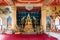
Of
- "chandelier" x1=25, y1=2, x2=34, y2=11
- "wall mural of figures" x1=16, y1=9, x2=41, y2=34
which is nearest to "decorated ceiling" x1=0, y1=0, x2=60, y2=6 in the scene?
"chandelier" x1=25, y1=2, x2=34, y2=11

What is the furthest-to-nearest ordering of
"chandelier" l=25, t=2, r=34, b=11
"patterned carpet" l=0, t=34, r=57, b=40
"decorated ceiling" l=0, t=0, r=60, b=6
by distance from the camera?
1. "chandelier" l=25, t=2, r=34, b=11
2. "decorated ceiling" l=0, t=0, r=60, b=6
3. "patterned carpet" l=0, t=34, r=57, b=40

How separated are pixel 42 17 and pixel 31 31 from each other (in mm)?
750

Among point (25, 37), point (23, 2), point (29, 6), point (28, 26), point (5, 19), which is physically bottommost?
point (25, 37)

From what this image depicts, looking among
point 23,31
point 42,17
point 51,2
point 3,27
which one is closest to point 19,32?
point 23,31

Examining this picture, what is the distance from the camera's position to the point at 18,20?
278 inches

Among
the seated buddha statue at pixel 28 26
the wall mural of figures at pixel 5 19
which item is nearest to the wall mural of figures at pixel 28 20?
the seated buddha statue at pixel 28 26

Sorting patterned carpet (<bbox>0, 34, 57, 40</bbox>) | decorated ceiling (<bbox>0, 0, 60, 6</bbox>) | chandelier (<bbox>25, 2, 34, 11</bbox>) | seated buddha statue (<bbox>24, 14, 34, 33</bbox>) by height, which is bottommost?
patterned carpet (<bbox>0, 34, 57, 40</bbox>)

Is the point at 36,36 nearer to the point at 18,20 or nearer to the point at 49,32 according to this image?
the point at 49,32

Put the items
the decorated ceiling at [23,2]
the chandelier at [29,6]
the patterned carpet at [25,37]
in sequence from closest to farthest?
1. the patterned carpet at [25,37]
2. the decorated ceiling at [23,2]
3. the chandelier at [29,6]

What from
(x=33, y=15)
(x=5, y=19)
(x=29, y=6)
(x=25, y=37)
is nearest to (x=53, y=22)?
(x=33, y=15)

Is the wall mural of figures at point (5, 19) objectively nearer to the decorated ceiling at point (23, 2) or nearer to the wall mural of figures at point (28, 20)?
the decorated ceiling at point (23, 2)

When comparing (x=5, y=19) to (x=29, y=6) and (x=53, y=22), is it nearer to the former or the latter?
(x=29, y=6)

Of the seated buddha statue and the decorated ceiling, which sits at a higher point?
the decorated ceiling

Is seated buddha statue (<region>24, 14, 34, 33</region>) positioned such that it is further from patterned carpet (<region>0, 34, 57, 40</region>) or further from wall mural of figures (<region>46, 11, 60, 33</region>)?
wall mural of figures (<region>46, 11, 60, 33</region>)
